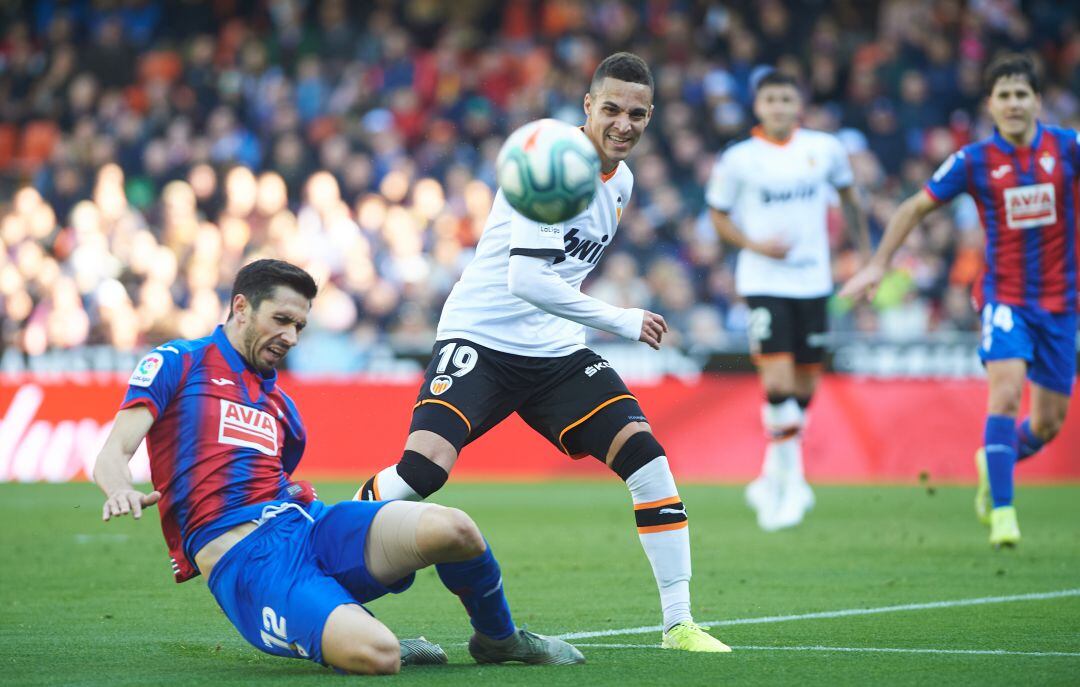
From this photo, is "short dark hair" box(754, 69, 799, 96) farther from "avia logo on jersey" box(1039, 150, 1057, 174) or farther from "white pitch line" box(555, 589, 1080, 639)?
"white pitch line" box(555, 589, 1080, 639)

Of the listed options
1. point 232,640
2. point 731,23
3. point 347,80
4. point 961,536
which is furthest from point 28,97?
point 232,640

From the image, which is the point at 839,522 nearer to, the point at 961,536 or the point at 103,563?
the point at 961,536

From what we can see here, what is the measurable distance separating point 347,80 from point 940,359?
10396 mm

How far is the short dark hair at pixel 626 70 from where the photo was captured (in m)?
6.48

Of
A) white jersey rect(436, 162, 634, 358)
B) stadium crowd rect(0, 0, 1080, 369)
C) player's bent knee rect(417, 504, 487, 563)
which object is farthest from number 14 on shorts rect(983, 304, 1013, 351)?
stadium crowd rect(0, 0, 1080, 369)

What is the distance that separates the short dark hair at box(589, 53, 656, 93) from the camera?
6477mm

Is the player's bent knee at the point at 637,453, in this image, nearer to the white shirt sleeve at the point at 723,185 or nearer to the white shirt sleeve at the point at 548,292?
the white shirt sleeve at the point at 548,292

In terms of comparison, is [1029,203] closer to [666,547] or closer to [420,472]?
[666,547]

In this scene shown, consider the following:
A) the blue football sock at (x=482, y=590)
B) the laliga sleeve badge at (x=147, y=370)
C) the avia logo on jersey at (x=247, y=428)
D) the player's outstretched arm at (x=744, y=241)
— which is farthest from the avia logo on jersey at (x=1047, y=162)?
the laliga sleeve badge at (x=147, y=370)

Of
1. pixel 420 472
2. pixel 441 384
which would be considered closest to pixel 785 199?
pixel 441 384

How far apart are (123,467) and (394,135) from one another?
55.2 feet

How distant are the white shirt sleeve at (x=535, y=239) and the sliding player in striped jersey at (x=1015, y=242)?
3822 millimetres

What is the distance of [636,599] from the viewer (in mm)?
8133

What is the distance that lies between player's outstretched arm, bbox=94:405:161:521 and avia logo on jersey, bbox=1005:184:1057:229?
19.8 ft
